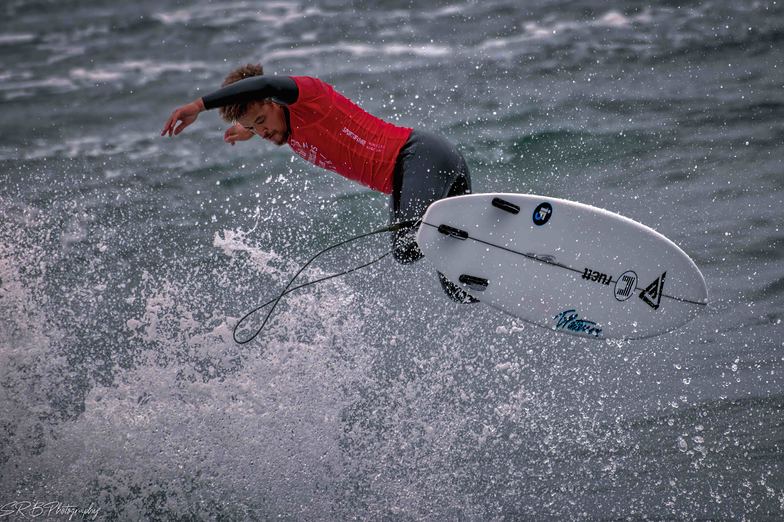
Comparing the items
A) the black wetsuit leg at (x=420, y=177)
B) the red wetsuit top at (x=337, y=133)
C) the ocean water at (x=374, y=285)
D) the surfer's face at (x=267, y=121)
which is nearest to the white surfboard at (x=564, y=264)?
the black wetsuit leg at (x=420, y=177)

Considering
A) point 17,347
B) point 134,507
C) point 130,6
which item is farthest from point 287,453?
point 130,6

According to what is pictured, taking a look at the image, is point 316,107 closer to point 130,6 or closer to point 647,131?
point 647,131

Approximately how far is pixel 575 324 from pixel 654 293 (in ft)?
1.43

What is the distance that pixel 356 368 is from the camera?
5.75m

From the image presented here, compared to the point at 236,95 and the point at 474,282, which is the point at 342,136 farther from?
the point at 474,282

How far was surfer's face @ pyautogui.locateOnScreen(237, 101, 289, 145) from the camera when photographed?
4465 millimetres

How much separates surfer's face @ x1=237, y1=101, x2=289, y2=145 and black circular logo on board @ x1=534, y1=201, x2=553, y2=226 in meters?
1.32

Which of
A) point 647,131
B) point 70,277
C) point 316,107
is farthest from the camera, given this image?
point 647,131

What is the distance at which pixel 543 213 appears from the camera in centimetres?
465

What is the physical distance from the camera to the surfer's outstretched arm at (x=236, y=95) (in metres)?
4.20

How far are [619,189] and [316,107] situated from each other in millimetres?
3971

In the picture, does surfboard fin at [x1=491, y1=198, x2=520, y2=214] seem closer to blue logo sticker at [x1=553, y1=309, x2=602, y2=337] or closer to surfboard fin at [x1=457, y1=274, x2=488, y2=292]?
surfboard fin at [x1=457, y1=274, x2=488, y2=292]

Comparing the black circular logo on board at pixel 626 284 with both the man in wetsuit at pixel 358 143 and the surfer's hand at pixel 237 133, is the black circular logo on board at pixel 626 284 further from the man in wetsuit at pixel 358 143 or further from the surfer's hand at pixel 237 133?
the surfer's hand at pixel 237 133

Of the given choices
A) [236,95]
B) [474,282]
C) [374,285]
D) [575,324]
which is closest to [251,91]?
[236,95]
